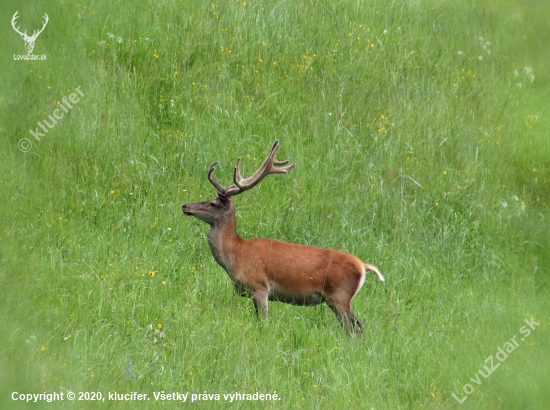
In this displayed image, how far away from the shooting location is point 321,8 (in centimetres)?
1336

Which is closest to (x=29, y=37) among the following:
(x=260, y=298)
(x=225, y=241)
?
(x=225, y=241)

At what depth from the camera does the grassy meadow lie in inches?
267

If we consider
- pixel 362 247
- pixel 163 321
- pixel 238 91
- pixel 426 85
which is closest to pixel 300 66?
pixel 238 91

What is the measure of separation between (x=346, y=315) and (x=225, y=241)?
138 centimetres

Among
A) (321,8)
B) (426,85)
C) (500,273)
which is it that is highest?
(321,8)

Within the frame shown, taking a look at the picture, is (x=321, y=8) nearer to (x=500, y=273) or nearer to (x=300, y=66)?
(x=300, y=66)

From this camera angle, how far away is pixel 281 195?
1001cm

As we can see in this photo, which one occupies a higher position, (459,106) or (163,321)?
(459,106)

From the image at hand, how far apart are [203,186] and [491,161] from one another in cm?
395

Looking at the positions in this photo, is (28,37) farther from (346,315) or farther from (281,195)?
(346,315)

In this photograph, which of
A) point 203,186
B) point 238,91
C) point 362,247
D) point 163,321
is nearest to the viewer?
point 163,321

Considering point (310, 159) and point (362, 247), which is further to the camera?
point (310, 159)

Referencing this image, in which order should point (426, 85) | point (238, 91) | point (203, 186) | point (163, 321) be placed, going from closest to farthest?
point (163, 321), point (203, 186), point (238, 91), point (426, 85)

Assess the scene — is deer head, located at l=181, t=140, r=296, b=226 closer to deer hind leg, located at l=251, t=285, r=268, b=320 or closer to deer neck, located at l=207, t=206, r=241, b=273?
deer neck, located at l=207, t=206, r=241, b=273
